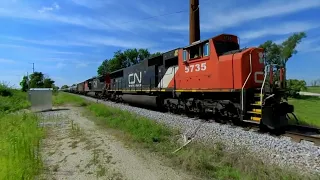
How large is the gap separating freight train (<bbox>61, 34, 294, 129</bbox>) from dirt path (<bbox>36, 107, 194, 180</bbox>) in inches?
188

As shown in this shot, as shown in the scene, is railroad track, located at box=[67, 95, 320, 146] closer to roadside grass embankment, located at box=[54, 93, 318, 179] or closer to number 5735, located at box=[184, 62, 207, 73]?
roadside grass embankment, located at box=[54, 93, 318, 179]

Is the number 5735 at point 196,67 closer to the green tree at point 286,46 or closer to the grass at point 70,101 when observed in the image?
the grass at point 70,101

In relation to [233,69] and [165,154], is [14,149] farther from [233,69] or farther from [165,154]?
[233,69]

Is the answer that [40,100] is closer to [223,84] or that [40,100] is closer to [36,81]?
[223,84]

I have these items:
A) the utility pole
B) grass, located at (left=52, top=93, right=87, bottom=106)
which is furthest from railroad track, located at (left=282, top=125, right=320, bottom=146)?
grass, located at (left=52, top=93, right=87, bottom=106)

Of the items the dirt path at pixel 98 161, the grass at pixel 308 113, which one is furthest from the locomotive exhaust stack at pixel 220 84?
the dirt path at pixel 98 161

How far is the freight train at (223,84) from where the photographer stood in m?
9.63

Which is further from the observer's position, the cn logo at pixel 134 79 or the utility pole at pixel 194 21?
the utility pole at pixel 194 21

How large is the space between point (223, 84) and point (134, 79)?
12.8m

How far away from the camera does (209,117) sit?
13141 mm

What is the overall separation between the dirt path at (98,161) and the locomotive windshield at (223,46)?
19.0 feet

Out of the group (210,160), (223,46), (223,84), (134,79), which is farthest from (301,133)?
(134,79)

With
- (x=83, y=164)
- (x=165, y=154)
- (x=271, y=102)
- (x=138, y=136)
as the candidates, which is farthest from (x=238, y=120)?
(x=83, y=164)

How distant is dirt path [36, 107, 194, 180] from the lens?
17.3ft
